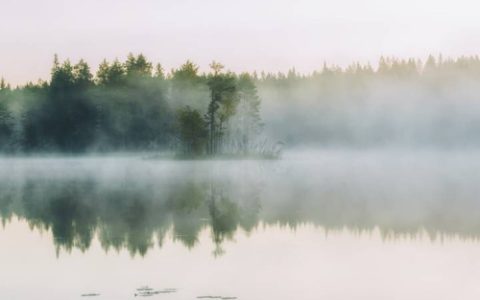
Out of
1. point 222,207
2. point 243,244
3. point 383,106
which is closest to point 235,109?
point 222,207

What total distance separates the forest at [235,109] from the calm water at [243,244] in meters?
43.8

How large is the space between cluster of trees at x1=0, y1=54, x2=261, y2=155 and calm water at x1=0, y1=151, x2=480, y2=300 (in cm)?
6091

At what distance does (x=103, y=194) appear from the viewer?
38375 mm

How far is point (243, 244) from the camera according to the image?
21453 mm

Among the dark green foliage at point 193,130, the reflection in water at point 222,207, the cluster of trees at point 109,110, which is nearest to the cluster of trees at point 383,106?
the cluster of trees at point 109,110

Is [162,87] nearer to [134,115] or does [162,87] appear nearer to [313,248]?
[134,115]

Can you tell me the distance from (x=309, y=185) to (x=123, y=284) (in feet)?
92.4

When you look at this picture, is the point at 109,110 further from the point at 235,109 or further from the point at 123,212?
the point at 123,212

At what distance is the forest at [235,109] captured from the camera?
9150 cm

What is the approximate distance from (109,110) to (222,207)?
3050 inches

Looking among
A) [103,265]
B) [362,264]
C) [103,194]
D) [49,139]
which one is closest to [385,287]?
[362,264]

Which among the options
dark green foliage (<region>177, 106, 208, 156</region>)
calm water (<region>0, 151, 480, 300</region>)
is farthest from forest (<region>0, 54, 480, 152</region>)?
calm water (<region>0, 151, 480, 300</region>)

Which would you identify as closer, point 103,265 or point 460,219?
point 103,265

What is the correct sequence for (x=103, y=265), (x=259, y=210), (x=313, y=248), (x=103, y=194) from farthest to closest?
1. (x=103, y=194)
2. (x=259, y=210)
3. (x=313, y=248)
4. (x=103, y=265)
